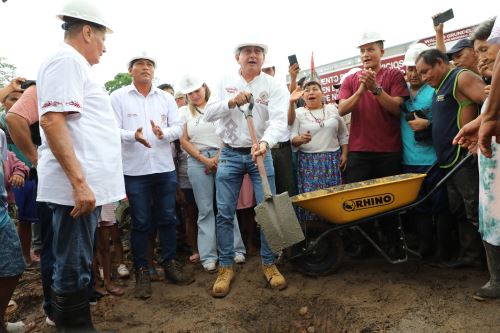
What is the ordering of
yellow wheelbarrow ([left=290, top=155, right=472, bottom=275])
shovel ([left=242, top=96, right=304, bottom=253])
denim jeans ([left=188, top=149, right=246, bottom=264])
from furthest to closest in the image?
denim jeans ([left=188, top=149, right=246, bottom=264])
yellow wheelbarrow ([left=290, top=155, right=472, bottom=275])
shovel ([left=242, top=96, right=304, bottom=253])

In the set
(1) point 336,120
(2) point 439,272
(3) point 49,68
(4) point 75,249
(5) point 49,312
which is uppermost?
(3) point 49,68

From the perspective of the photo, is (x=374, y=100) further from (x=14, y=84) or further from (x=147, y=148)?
(x=14, y=84)

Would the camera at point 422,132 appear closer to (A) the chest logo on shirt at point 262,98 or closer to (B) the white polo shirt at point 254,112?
(B) the white polo shirt at point 254,112

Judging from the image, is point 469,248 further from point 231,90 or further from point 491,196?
point 231,90

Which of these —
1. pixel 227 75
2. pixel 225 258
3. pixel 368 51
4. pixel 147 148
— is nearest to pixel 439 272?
pixel 225 258

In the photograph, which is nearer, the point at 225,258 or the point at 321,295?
the point at 321,295

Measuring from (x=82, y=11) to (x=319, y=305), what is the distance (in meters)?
2.55

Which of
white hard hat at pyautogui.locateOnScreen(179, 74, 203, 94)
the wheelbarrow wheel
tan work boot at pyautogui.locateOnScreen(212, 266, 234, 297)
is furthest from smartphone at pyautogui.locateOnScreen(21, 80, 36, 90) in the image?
the wheelbarrow wheel

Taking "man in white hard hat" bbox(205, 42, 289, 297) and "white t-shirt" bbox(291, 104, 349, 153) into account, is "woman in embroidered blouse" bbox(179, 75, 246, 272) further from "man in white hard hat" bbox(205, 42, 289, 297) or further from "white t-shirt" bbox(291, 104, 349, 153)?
"white t-shirt" bbox(291, 104, 349, 153)

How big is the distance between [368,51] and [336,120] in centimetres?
73

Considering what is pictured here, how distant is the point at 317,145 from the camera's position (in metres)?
3.71

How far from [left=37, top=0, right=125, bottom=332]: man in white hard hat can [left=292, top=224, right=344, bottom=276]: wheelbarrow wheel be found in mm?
1755

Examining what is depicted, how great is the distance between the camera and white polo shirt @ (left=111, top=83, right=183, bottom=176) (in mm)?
3141

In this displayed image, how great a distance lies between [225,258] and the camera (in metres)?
3.15
